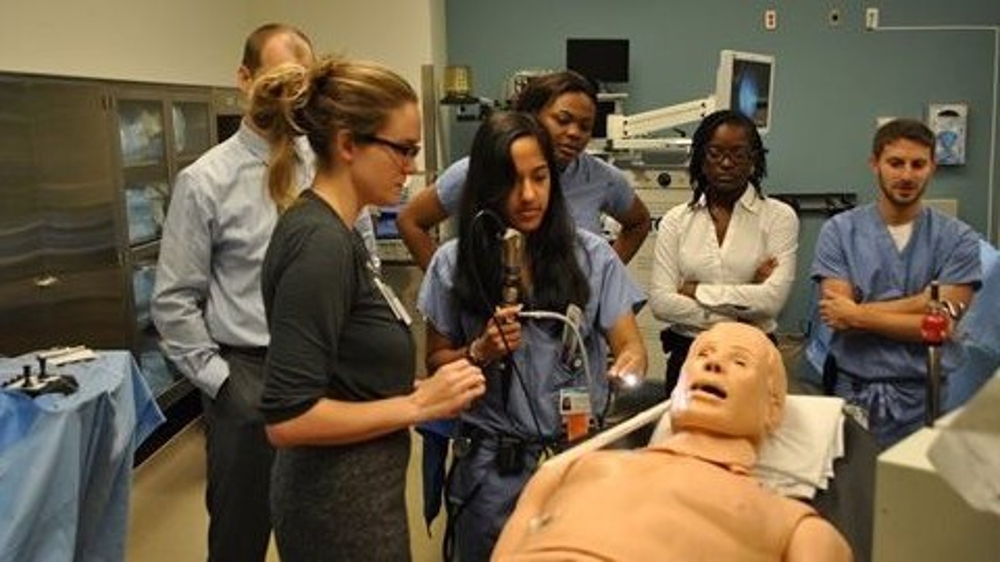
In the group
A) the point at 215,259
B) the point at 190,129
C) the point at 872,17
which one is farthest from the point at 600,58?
the point at 215,259

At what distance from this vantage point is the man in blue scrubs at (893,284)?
215 centimetres

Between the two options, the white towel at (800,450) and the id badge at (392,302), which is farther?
the white towel at (800,450)

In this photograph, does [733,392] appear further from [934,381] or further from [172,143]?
[172,143]

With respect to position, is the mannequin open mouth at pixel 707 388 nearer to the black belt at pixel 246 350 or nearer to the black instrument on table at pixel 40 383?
the black belt at pixel 246 350

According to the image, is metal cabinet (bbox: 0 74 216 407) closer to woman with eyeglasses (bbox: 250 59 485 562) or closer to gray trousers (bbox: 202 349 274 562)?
gray trousers (bbox: 202 349 274 562)

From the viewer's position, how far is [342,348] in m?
1.31

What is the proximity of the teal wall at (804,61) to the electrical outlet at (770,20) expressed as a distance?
0.03 metres

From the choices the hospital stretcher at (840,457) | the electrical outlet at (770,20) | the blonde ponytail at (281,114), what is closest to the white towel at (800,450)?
the hospital stretcher at (840,457)

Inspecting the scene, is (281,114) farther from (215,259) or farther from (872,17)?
(872,17)

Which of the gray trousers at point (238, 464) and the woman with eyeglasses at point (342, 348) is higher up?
→ the woman with eyeglasses at point (342, 348)

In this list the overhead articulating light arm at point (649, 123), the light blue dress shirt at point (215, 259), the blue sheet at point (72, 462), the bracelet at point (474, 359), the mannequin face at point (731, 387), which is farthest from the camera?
the overhead articulating light arm at point (649, 123)

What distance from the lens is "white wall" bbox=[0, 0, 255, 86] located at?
3.02 meters

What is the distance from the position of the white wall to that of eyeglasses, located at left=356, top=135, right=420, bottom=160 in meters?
2.14

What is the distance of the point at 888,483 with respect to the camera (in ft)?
3.05
